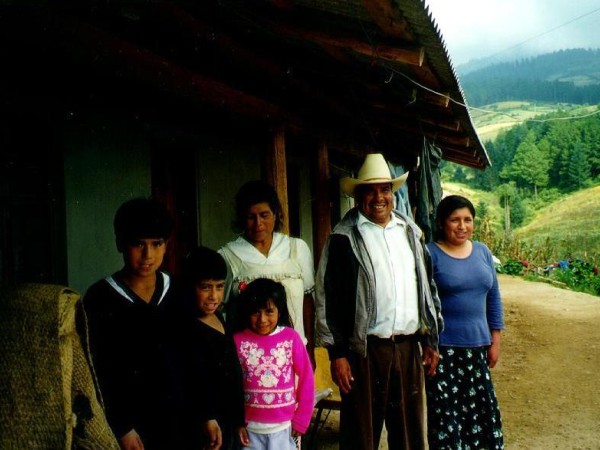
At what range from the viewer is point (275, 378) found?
8.70 ft

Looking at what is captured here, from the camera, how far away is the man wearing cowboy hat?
2.96 metres

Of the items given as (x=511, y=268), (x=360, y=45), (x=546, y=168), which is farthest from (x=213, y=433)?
(x=546, y=168)

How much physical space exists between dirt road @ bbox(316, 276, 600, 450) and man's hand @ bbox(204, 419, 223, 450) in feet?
6.58

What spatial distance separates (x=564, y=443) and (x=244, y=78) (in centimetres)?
380

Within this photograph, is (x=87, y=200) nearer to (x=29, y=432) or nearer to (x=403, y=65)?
(x=403, y=65)

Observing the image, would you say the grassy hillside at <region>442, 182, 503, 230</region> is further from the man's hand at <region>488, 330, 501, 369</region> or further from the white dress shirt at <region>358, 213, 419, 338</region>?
the white dress shirt at <region>358, 213, 419, 338</region>

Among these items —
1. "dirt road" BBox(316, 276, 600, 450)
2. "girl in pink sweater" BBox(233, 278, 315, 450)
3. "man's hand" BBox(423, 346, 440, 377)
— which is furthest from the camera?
"dirt road" BBox(316, 276, 600, 450)

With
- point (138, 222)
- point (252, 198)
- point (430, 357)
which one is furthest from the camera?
point (430, 357)

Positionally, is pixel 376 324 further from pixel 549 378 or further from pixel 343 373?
pixel 549 378

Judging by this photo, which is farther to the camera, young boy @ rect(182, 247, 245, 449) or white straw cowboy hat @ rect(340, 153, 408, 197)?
white straw cowboy hat @ rect(340, 153, 408, 197)

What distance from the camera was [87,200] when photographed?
12.9 feet

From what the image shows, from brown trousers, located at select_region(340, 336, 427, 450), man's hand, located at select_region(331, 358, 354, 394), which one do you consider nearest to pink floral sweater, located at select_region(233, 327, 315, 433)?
man's hand, located at select_region(331, 358, 354, 394)

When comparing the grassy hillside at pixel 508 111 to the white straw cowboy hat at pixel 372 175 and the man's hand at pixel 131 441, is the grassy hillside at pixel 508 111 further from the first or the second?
the man's hand at pixel 131 441

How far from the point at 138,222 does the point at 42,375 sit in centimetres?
87
